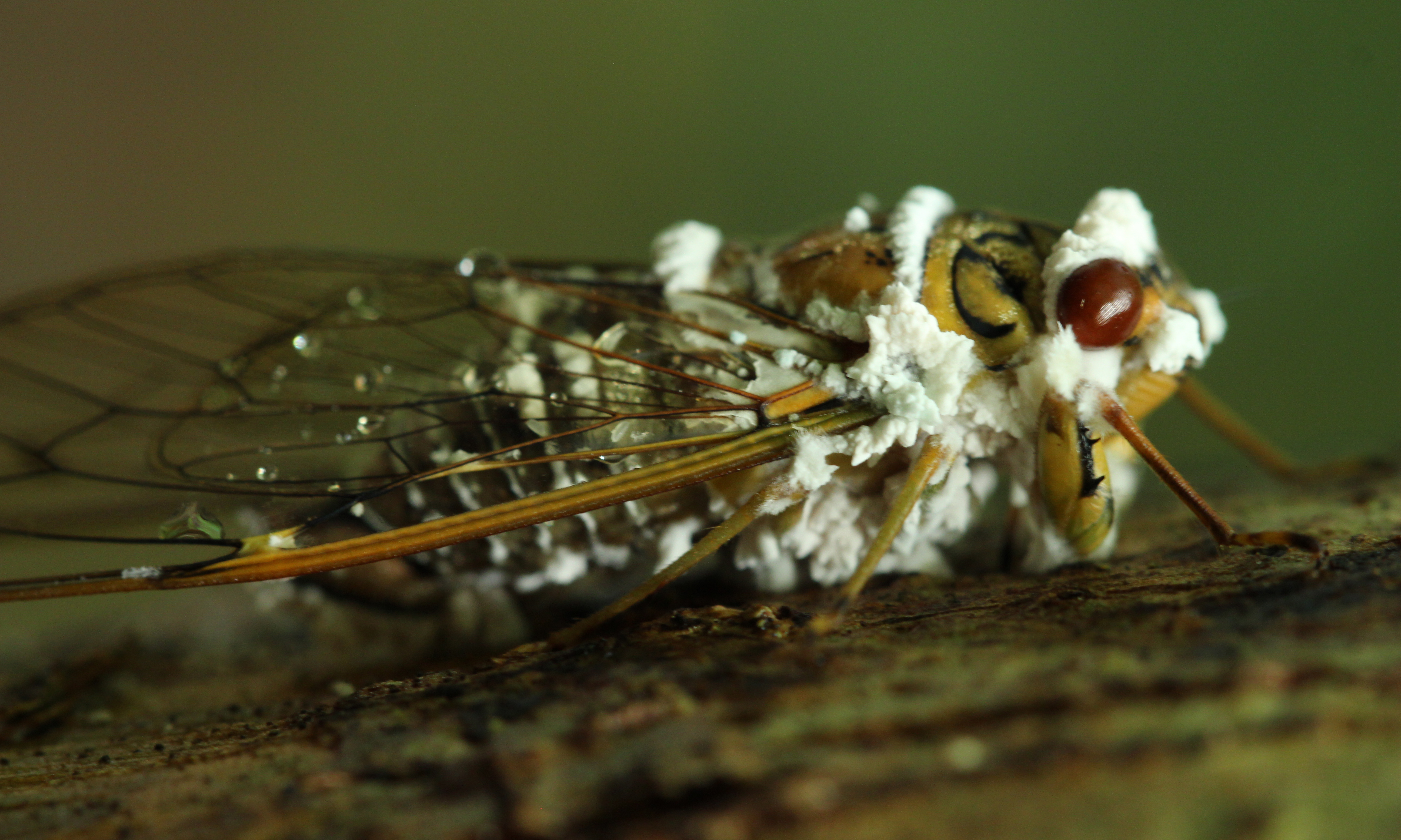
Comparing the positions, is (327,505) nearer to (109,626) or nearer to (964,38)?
(109,626)

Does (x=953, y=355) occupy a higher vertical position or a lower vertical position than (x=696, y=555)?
higher

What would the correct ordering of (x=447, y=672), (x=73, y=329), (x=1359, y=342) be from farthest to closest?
1. (x=1359, y=342)
2. (x=73, y=329)
3. (x=447, y=672)

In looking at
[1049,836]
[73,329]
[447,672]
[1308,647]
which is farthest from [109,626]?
[1308,647]

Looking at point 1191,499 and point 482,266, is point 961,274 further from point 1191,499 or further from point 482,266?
point 482,266

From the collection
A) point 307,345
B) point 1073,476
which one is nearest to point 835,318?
point 1073,476

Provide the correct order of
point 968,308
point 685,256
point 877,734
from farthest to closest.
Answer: point 685,256 → point 968,308 → point 877,734

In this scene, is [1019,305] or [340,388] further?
[340,388]
